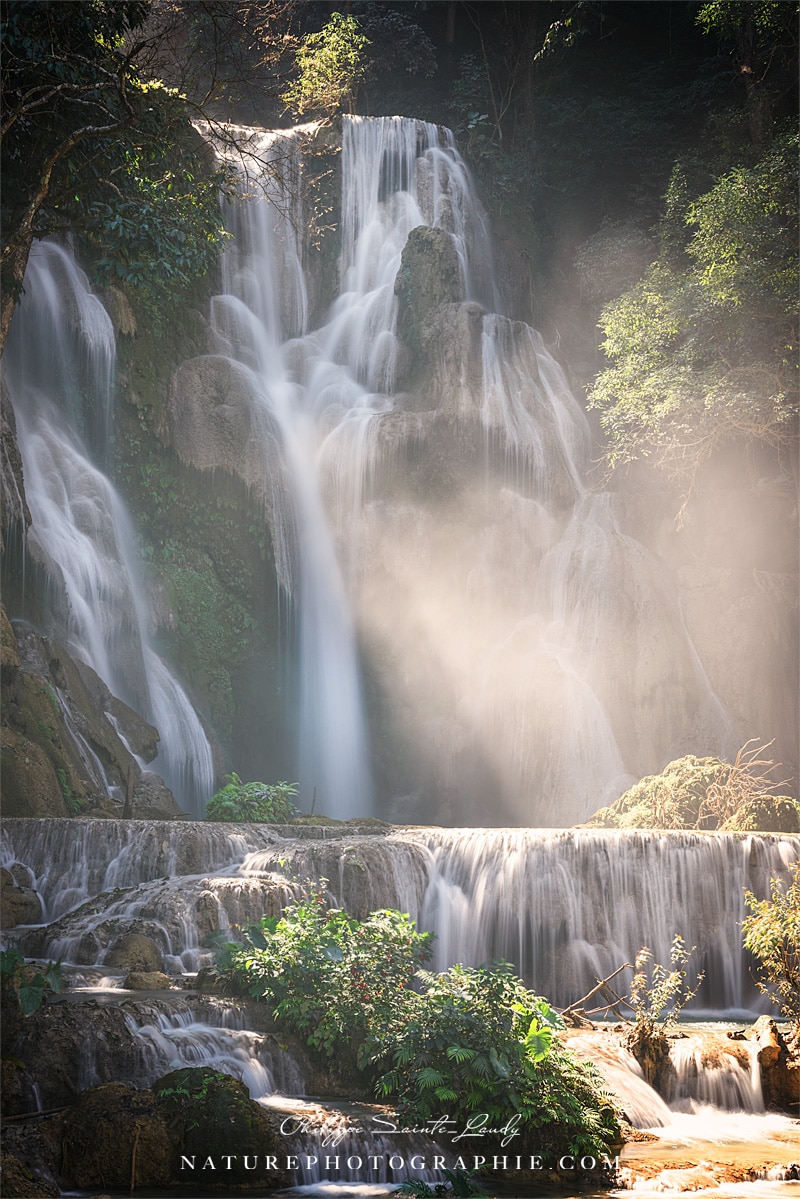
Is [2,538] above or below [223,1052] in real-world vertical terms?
above

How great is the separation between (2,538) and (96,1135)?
33.5ft

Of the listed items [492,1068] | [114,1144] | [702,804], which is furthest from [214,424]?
[114,1144]

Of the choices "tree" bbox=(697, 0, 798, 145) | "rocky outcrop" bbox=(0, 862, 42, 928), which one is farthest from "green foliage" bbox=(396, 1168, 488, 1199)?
"tree" bbox=(697, 0, 798, 145)

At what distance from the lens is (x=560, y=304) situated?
2977 centimetres

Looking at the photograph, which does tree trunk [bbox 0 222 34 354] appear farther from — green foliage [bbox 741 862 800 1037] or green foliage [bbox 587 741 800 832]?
green foliage [bbox 587 741 800 832]

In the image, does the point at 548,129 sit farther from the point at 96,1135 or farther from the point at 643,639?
the point at 96,1135

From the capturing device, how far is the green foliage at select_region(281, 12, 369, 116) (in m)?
29.6

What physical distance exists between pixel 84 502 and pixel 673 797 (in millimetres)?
11825

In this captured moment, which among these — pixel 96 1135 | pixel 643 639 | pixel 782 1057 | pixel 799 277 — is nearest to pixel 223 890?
pixel 96 1135

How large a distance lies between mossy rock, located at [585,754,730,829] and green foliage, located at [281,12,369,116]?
2203cm

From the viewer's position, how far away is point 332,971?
8375mm

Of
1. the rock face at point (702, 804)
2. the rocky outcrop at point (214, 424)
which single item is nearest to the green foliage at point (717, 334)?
the rocky outcrop at point (214, 424)

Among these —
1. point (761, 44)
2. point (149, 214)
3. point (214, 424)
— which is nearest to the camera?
point (149, 214)

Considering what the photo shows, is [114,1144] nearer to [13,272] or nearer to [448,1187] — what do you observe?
[448,1187]
